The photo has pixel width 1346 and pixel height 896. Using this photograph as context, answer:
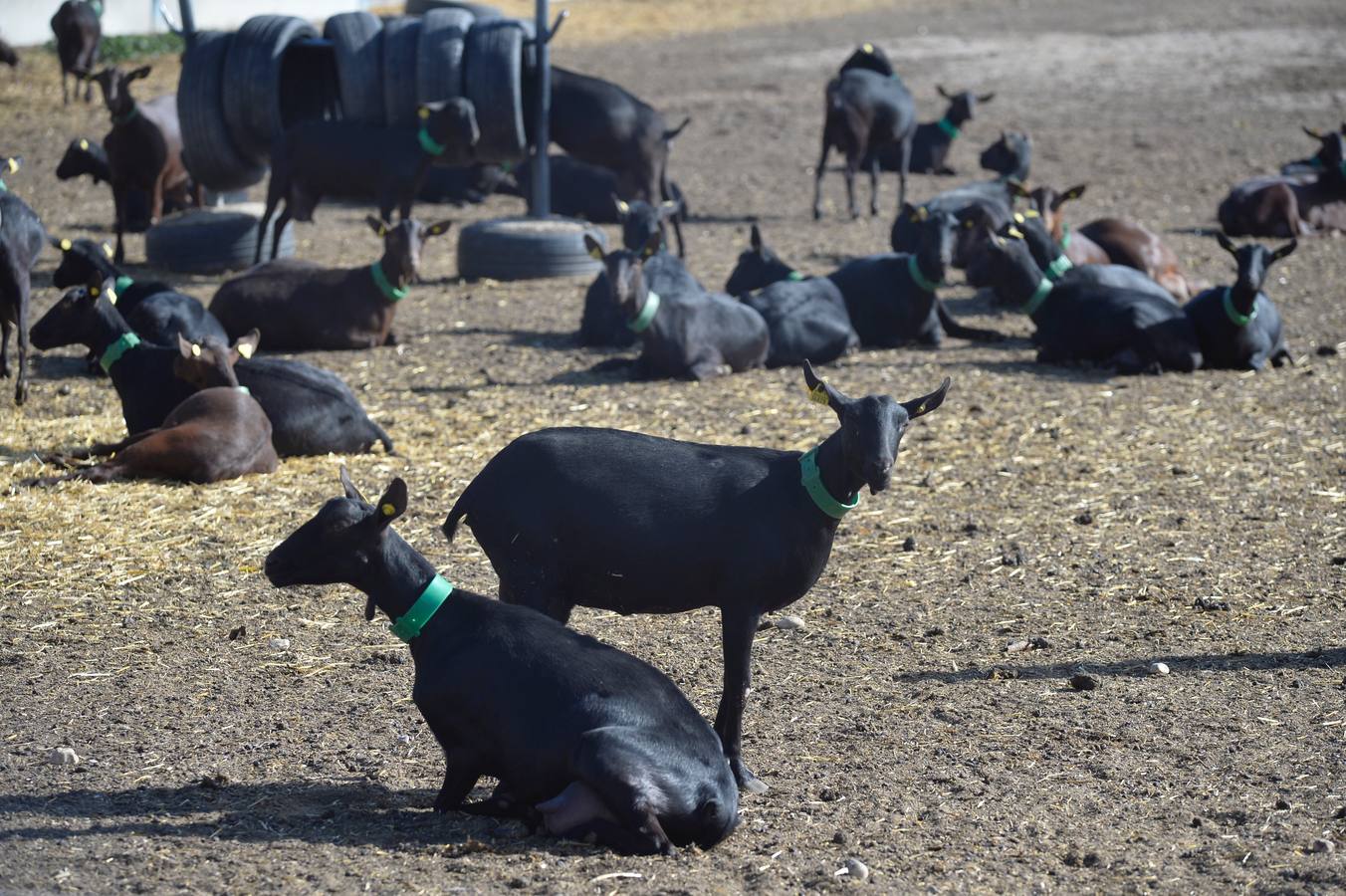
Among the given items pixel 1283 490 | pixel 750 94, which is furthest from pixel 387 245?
pixel 750 94

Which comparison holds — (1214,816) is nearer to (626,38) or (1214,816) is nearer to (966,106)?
(966,106)

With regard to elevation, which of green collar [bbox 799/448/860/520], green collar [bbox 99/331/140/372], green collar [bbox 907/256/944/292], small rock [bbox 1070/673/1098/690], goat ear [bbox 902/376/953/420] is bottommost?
small rock [bbox 1070/673/1098/690]

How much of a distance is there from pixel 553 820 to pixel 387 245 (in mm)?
8795

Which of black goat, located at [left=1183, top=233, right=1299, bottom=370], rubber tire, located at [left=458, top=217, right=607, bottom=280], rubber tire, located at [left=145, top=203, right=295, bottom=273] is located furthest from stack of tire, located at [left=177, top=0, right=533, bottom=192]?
black goat, located at [left=1183, top=233, right=1299, bottom=370]

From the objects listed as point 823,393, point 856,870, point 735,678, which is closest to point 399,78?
point 823,393

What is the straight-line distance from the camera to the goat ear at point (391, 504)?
5781 mm

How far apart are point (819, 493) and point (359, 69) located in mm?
11744

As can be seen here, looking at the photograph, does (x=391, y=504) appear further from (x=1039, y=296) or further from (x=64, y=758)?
(x=1039, y=296)

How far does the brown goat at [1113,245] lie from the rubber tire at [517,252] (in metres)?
4.33

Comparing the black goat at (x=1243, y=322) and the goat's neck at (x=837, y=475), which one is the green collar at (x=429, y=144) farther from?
the goat's neck at (x=837, y=475)

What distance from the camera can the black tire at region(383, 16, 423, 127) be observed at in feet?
54.5

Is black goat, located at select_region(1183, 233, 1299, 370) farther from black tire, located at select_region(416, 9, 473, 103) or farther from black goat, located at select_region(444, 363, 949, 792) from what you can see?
black tire, located at select_region(416, 9, 473, 103)

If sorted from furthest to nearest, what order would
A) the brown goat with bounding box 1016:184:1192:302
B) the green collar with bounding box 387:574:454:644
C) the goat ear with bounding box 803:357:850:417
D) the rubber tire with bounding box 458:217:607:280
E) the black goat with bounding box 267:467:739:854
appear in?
the rubber tire with bounding box 458:217:607:280
the brown goat with bounding box 1016:184:1192:302
the goat ear with bounding box 803:357:850:417
the green collar with bounding box 387:574:454:644
the black goat with bounding box 267:467:739:854

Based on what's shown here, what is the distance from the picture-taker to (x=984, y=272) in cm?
1473
